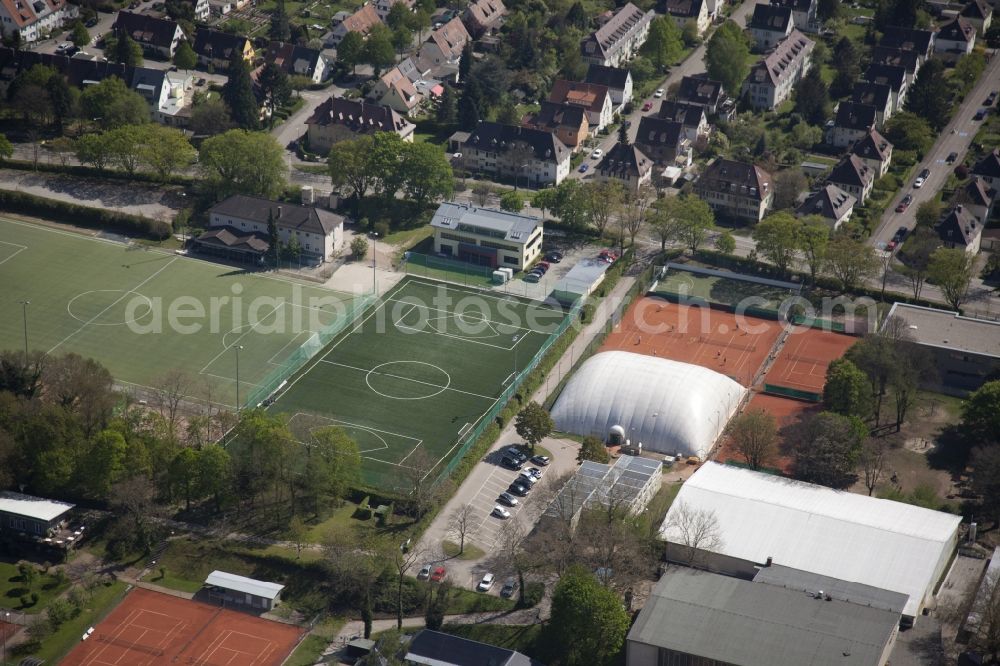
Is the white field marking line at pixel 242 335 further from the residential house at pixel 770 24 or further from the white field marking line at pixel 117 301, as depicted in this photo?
the residential house at pixel 770 24

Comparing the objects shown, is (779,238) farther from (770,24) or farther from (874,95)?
(770,24)

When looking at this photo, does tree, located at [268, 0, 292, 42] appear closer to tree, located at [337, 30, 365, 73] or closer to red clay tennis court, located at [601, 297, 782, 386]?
tree, located at [337, 30, 365, 73]

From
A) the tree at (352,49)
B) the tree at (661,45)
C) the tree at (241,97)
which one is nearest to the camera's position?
the tree at (241,97)

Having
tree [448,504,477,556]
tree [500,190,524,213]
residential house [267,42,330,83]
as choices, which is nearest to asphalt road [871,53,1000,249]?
tree [500,190,524,213]

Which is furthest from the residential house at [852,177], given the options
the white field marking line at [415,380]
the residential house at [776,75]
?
the white field marking line at [415,380]

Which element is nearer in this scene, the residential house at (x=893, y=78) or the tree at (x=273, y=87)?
the tree at (x=273, y=87)

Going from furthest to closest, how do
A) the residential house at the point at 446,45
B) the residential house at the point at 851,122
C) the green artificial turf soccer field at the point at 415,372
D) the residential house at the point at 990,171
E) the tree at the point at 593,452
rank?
the residential house at the point at 446,45, the residential house at the point at 851,122, the residential house at the point at 990,171, the green artificial turf soccer field at the point at 415,372, the tree at the point at 593,452

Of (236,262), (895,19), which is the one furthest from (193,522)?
(895,19)
